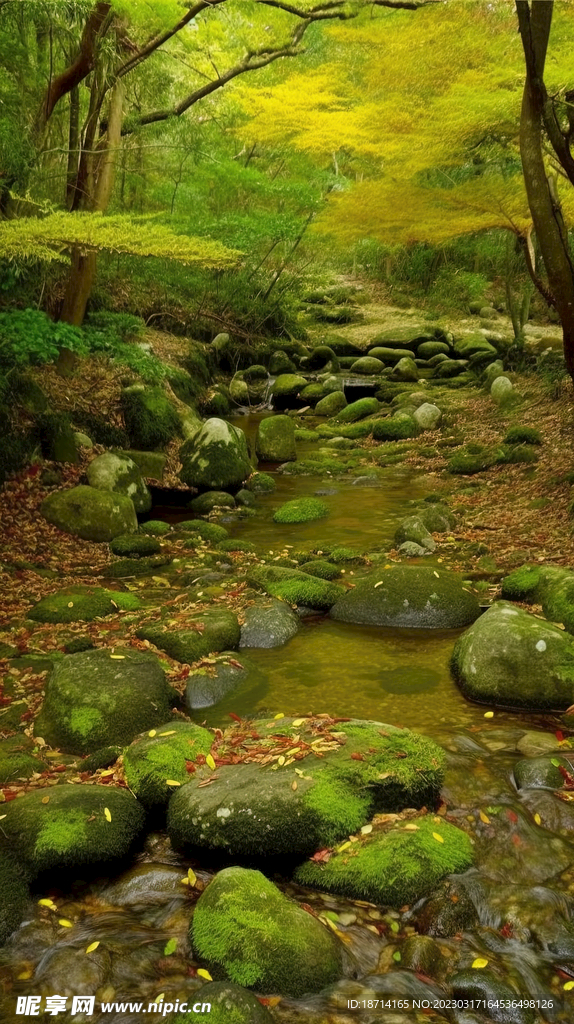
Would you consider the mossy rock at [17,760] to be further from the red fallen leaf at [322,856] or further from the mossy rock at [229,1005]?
the mossy rock at [229,1005]

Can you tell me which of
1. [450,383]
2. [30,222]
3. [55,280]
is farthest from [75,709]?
[450,383]

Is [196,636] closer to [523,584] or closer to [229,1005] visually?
[523,584]

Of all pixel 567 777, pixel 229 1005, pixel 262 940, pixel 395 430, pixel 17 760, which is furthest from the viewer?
pixel 395 430

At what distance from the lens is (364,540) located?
876cm

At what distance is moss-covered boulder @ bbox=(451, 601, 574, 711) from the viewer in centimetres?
490

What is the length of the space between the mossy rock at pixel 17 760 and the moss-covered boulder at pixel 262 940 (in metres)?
1.55

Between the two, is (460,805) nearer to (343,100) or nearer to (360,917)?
(360,917)

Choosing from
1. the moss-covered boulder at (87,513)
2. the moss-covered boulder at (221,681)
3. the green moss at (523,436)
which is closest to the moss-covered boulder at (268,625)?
the moss-covered boulder at (221,681)

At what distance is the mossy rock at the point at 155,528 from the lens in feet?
29.5

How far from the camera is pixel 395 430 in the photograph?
1495 cm

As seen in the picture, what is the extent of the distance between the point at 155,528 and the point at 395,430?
7.28 metres

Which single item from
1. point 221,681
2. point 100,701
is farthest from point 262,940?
point 221,681

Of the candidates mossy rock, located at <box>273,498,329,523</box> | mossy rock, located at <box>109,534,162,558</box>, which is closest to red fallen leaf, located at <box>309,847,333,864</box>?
mossy rock, located at <box>109,534,162,558</box>

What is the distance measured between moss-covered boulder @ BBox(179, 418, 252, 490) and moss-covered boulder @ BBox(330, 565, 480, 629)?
4357 mm
